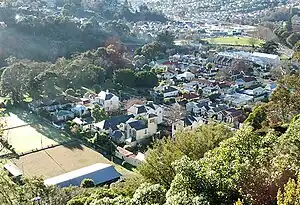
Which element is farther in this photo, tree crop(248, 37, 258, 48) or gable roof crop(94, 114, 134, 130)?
tree crop(248, 37, 258, 48)

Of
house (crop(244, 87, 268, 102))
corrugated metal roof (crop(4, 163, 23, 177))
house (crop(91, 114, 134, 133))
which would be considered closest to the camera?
corrugated metal roof (crop(4, 163, 23, 177))

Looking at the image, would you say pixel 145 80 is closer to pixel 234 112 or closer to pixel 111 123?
pixel 234 112

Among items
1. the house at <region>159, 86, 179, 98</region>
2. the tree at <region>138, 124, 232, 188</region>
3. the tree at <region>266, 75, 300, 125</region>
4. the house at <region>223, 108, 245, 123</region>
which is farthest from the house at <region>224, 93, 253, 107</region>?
the tree at <region>138, 124, 232, 188</region>

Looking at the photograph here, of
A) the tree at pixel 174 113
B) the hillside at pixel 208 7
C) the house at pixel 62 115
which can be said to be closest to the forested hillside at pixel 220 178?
the tree at pixel 174 113

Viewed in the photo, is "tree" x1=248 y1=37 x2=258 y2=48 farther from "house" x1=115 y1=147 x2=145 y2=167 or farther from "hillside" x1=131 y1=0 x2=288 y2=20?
"house" x1=115 y1=147 x2=145 y2=167

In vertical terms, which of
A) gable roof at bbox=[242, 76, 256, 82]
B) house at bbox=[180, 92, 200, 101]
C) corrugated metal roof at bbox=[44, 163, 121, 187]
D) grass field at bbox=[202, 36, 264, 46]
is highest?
corrugated metal roof at bbox=[44, 163, 121, 187]

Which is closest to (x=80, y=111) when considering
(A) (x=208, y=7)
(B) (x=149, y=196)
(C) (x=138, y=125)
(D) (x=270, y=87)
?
(C) (x=138, y=125)

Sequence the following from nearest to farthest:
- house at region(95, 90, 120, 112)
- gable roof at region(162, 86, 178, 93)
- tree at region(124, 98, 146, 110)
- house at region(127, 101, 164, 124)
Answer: house at region(127, 101, 164, 124)
house at region(95, 90, 120, 112)
tree at region(124, 98, 146, 110)
gable roof at region(162, 86, 178, 93)

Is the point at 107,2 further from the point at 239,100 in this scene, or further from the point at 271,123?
the point at 271,123
